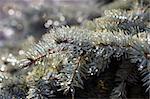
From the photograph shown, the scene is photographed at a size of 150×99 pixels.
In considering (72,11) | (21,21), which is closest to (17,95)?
(72,11)

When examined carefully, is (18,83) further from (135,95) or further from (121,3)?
(121,3)

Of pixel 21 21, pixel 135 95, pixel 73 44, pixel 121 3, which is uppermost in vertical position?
pixel 21 21

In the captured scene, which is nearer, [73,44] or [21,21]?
[73,44]

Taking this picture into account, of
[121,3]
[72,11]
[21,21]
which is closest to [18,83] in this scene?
[121,3]

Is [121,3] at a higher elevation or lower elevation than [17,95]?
higher

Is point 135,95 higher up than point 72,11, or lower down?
lower down

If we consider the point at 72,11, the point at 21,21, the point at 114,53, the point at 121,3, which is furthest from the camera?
the point at 21,21

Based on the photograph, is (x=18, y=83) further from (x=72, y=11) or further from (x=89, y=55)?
(x=72, y=11)

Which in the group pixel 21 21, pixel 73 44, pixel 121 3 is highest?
pixel 21 21

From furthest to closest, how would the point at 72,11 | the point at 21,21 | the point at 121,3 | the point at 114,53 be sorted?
the point at 21,21, the point at 72,11, the point at 121,3, the point at 114,53
